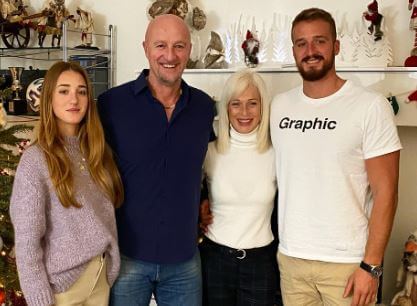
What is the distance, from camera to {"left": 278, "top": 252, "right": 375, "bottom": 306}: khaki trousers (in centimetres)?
154

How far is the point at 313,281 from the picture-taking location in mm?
1589

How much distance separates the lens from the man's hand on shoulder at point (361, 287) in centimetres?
148

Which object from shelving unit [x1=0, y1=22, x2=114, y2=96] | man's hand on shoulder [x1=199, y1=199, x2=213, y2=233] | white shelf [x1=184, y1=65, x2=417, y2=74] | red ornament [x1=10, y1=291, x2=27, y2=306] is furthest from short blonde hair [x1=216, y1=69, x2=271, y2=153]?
shelving unit [x1=0, y1=22, x2=114, y2=96]

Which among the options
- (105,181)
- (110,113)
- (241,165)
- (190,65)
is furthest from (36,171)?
(190,65)

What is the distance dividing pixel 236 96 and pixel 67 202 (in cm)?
78

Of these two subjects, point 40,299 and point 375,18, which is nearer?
point 40,299

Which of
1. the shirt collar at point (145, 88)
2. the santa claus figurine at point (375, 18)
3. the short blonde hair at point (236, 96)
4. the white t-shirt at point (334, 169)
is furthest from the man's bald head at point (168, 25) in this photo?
the santa claus figurine at point (375, 18)

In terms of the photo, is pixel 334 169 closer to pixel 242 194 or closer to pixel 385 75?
pixel 242 194

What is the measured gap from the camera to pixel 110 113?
162cm

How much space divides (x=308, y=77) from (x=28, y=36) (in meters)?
2.17

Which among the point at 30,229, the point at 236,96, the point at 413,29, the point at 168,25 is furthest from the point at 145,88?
the point at 413,29

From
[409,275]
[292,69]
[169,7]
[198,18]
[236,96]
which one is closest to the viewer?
[236,96]

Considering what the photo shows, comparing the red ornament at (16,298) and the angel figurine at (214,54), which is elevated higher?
the angel figurine at (214,54)

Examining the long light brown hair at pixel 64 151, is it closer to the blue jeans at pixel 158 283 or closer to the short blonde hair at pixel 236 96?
the blue jeans at pixel 158 283
